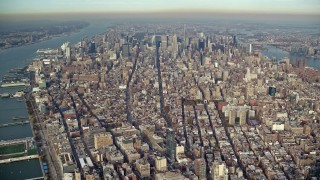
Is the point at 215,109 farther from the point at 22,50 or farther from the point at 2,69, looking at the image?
the point at 22,50

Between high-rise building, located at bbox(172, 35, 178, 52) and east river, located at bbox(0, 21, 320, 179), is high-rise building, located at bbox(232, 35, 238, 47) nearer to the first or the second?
east river, located at bbox(0, 21, 320, 179)

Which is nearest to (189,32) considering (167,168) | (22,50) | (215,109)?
(22,50)

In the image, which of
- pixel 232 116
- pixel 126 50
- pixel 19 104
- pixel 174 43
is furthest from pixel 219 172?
pixel 174 43

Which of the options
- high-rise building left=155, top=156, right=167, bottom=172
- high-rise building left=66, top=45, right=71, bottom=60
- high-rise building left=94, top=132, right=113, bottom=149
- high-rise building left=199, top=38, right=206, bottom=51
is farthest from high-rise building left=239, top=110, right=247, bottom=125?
high-rise building left=66, top=45, right=71, bottom=60

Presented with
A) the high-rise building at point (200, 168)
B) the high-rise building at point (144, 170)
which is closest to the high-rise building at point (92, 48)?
the high-rise building at point (144, 170)

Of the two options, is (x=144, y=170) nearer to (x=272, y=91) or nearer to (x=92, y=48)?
(x=272, y=91)
